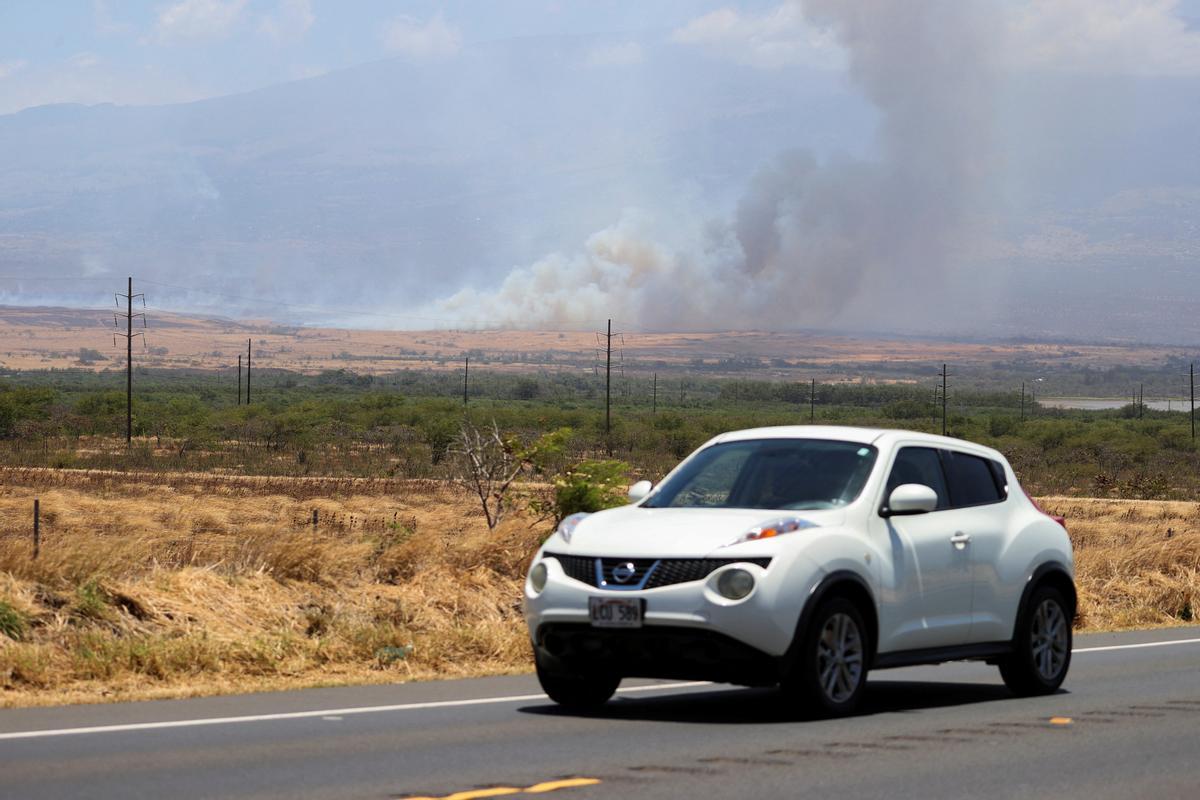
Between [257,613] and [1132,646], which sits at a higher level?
[257,613]

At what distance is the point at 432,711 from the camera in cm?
1215

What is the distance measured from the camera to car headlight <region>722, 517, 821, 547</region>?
11.0 metres

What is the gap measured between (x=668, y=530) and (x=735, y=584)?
24.2 inches

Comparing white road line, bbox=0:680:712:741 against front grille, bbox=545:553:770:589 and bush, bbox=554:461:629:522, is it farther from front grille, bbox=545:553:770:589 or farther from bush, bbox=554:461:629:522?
bush, bbox=554:461:629:522

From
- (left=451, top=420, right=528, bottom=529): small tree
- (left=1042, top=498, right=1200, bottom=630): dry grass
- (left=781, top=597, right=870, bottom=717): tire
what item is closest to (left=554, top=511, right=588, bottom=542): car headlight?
(left=781, top=597, right=870, bottom=717): tire

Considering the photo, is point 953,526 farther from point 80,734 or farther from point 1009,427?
point 1009,427

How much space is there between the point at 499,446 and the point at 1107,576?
27.0 feet

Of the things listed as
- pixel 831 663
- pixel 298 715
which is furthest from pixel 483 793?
pixel 298 715

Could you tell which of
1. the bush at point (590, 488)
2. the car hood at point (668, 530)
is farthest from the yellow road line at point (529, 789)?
the bush at point (590, 488)

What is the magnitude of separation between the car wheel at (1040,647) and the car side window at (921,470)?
1106 mm

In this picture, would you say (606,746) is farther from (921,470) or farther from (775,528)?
(921,470)

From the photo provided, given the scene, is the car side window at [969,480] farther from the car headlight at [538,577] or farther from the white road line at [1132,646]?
the white road line at [1132,646]

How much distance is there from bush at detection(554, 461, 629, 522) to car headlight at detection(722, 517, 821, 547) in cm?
868

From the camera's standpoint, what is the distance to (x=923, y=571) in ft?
39.3
